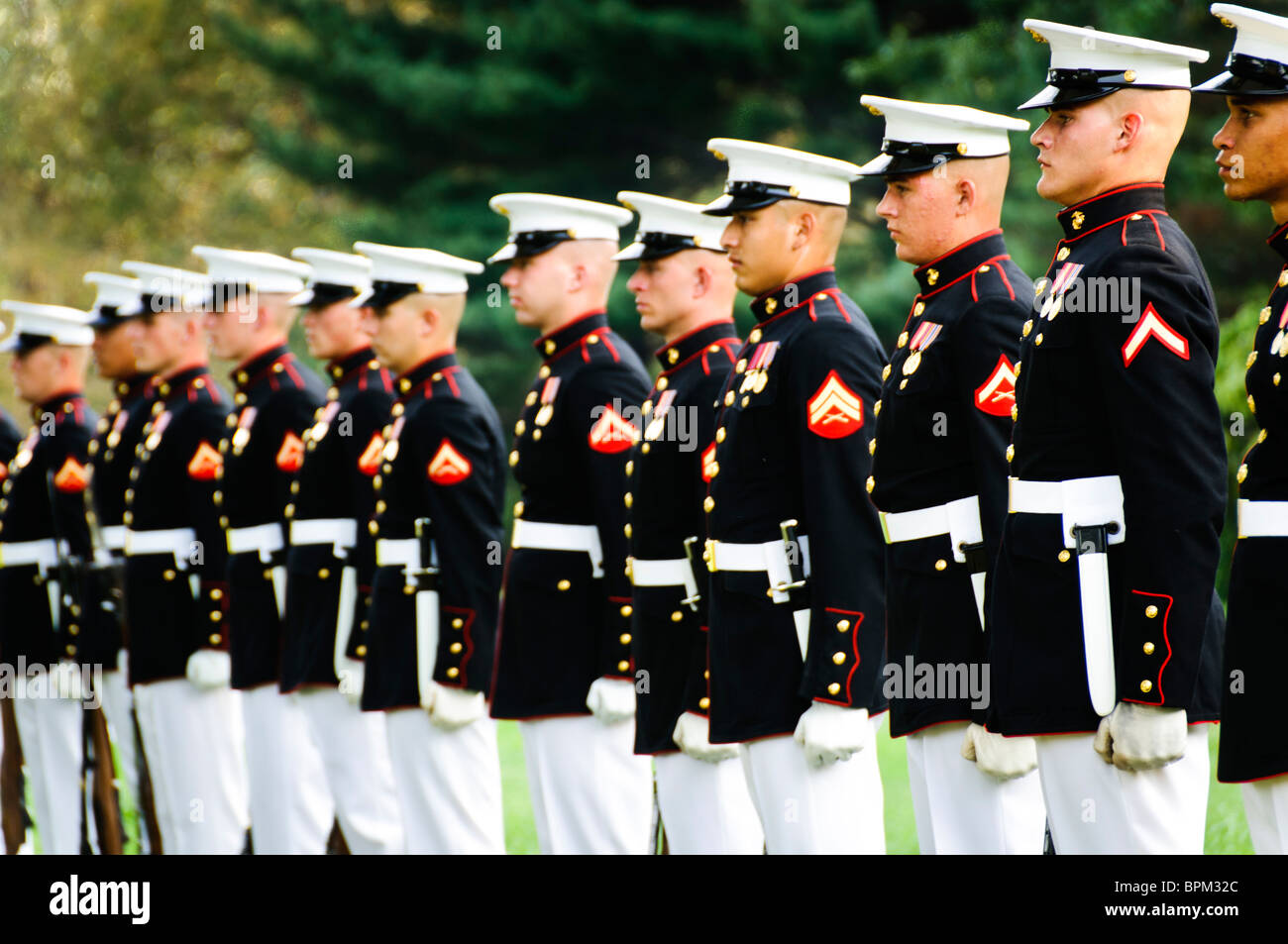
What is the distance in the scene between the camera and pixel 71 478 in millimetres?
8062

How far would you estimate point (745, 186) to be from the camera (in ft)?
15.6

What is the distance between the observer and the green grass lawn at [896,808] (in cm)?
623

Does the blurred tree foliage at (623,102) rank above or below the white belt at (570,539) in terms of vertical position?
above

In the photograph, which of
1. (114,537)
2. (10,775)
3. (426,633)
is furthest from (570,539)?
(10,775)

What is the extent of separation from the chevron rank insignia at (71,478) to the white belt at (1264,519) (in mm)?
6071

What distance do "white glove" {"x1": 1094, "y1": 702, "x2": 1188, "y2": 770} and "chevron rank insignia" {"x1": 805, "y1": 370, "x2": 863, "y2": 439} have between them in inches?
47.3

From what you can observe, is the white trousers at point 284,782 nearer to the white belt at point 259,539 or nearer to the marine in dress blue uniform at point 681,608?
the white belt at point 259,539

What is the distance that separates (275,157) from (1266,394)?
17236mm

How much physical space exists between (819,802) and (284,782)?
309cm

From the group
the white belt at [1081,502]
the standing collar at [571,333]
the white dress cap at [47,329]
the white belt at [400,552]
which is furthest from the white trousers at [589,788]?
the white dress cap at [47,329]

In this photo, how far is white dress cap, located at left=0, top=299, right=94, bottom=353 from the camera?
844cm

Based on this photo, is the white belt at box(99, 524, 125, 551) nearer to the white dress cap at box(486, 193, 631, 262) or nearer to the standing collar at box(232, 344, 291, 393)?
the standing collar at box(232, 344, 291, 393)

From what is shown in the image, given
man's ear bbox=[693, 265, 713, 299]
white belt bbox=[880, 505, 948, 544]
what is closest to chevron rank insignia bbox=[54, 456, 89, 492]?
man's ear bbox=[693, 265, 713, 299]

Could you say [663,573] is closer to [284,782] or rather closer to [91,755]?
[284,782]
